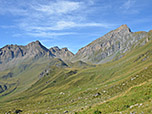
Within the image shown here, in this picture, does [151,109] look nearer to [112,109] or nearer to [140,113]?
[140,113]

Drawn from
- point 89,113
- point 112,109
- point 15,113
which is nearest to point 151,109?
point 112,109

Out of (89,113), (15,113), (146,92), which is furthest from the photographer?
(15,113)

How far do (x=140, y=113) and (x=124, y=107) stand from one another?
20.5 ft

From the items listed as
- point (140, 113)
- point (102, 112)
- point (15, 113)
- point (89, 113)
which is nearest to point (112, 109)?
point (102, 112)

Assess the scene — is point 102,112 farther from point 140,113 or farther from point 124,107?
A: point 140,113

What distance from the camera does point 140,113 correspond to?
59.5 ft

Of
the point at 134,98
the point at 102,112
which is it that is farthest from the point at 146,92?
the point at 102,112

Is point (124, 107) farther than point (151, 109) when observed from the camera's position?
Yes

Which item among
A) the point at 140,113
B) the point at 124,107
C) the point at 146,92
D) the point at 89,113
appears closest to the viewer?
the point at 140,113

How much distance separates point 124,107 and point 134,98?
13.9ft

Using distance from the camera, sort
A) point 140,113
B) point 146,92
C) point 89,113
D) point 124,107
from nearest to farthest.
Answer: point 140,113 → point 124,107 → point 89,113 → point 146,92

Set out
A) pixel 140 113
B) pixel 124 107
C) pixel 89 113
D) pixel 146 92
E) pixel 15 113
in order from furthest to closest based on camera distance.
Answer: pixel 15 113
pixel 146 92
pixel 89 113
pixel 124 107
pixel 140 113

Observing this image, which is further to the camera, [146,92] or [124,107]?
[146,92]

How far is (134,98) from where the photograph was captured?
27.5 meters
